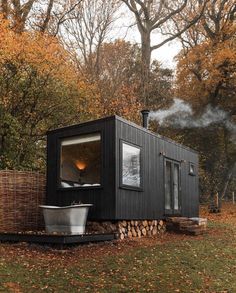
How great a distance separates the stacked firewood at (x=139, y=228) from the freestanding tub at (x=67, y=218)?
113cm

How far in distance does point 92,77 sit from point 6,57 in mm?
7918

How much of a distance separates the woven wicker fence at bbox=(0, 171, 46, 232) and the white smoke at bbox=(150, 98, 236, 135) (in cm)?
1320

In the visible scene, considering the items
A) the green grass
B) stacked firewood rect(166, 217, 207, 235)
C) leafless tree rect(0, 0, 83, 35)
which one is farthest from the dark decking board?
leafless tree rect(0, 0, 83, 35)

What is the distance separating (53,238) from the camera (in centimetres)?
902

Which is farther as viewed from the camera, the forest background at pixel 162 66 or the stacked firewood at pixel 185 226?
the forest background at pixel 162 66

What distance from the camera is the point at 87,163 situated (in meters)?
11.3

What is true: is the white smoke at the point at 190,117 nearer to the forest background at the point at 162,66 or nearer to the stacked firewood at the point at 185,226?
the forest background at the point at 162,66

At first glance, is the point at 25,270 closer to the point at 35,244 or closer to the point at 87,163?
the point at 35,244

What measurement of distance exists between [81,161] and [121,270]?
165 inches

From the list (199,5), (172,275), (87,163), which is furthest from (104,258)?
(199,5)

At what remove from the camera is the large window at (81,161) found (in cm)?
1100

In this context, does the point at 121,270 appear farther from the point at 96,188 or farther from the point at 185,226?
the point at 185,226

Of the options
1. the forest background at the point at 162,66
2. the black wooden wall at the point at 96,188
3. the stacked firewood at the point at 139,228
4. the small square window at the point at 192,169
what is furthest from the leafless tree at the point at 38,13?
the stacked firewood at the point at 139,228

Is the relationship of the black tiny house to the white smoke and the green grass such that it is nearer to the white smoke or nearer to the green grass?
the green grass
